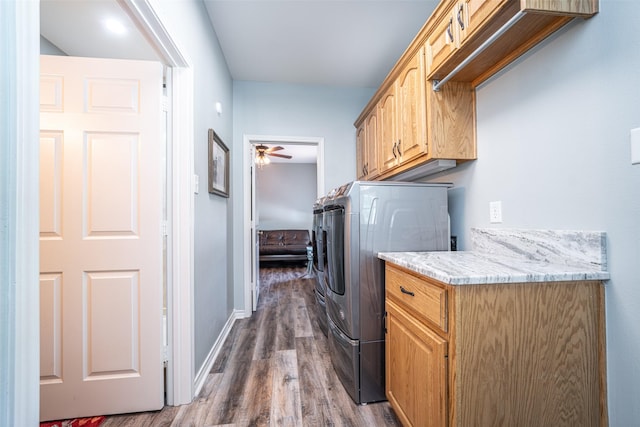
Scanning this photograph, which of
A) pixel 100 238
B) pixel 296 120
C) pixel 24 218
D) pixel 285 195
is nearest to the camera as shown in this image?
pixel 24 218

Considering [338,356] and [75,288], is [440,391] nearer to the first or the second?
[338,356]

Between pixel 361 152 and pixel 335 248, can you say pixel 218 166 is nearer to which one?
pixel 335 248

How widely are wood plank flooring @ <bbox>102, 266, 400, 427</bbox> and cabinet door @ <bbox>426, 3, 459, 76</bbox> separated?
201cm

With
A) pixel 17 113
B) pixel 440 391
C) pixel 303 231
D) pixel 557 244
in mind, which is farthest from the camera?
pixel 303 231

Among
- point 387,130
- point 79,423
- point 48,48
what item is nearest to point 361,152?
point 387,130

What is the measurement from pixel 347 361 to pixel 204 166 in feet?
5.34

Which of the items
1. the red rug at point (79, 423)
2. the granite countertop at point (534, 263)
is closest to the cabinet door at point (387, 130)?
the granite countertop at point (534, 263)

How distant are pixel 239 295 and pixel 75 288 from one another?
169cm

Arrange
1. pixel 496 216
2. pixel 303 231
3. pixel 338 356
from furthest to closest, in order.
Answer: pixel 303 231 < pixel 338 356 < pixel 496 216

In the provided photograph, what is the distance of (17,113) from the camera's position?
58 cm

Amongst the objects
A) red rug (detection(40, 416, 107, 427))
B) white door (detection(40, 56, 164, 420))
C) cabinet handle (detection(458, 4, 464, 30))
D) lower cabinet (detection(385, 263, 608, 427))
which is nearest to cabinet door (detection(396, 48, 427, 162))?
cabinet handle (detection(458, 4, 464, 30))

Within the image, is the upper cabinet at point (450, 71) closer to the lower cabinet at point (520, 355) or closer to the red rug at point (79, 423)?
the lower cabinet at point (520, 355)

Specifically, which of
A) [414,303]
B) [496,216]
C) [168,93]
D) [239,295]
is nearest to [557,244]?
[496,216]

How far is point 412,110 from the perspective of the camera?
185 cm
